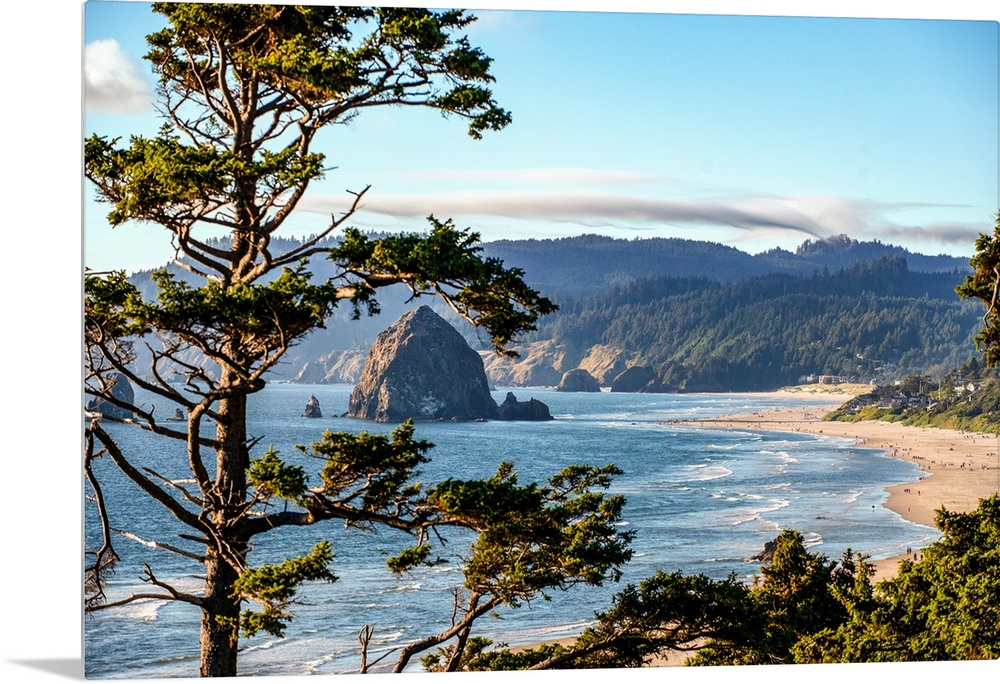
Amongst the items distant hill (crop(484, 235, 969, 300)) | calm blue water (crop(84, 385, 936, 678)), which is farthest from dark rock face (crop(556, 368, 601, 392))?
distant hill (crop(484, 235, 969, 300))

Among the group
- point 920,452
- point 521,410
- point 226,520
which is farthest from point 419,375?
point 226,520

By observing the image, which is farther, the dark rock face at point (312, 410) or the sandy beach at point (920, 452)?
the dark rock face at point (312, 410)

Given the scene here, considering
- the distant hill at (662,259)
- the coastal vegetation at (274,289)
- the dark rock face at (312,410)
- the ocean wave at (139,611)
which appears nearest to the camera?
the coastal vegetation at (274,289)

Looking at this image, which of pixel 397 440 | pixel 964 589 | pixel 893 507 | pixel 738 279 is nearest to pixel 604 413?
pixel 893 507

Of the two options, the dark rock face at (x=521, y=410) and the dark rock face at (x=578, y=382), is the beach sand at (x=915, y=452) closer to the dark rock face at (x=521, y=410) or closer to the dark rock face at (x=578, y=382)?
the dark rock face at (x=578, y=382)

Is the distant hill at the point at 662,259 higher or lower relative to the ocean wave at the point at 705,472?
higher

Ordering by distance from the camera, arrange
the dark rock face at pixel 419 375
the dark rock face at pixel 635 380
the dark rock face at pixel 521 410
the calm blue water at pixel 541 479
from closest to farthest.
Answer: the calm blue water at pixel 541 479
the dark rock face at pixel 419 375
the dark rock face at pixel 635 380
the dark rock face at pixel 521 410

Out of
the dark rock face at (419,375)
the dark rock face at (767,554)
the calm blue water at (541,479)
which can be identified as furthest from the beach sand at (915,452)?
the dark rock face at (419,375)

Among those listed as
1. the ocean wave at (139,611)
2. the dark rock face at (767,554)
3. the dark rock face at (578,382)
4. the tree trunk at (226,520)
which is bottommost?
the ocean wave at (139,611)
